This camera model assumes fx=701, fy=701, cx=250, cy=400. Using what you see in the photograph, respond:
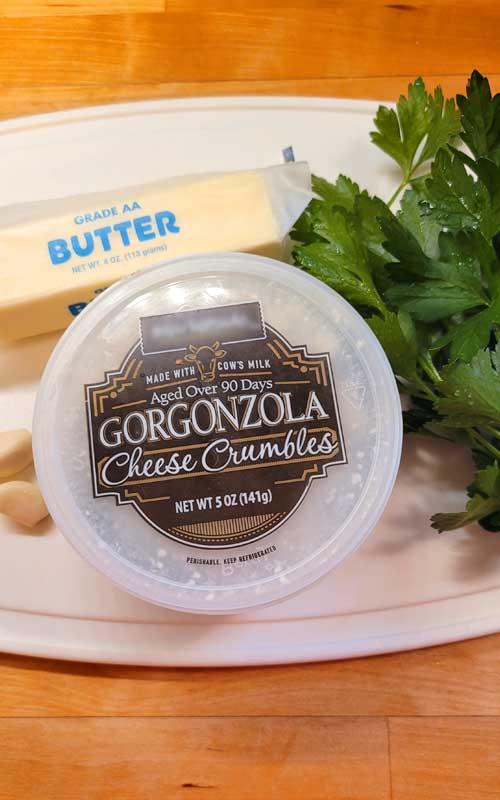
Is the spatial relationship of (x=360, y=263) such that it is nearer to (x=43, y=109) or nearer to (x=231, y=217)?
(x=231, y=217)

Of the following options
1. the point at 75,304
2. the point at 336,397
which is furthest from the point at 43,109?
the point at 336,397

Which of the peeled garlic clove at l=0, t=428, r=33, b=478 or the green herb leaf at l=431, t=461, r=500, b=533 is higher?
the peeled garlic clove at l=0, t=428, r=33, b=478

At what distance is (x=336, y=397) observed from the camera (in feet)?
2.03

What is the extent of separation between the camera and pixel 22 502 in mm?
677

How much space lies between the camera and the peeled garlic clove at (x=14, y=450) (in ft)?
2.27

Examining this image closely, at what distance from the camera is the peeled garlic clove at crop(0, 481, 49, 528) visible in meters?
0.67

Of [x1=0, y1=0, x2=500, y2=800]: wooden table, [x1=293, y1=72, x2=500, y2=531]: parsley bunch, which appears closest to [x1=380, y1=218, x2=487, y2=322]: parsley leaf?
[x1=293, y1=72, x2=500, y2=531]: parsley bunch

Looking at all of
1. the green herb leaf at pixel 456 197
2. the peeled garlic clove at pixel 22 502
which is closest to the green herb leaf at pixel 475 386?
the green herb leaf at pixel 456 197

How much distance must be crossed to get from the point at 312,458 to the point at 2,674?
0.38 m

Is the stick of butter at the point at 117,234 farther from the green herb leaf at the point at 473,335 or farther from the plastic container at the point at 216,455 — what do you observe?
the green herb leaf at the point at 473,335

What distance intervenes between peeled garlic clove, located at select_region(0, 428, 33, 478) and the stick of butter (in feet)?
0.34

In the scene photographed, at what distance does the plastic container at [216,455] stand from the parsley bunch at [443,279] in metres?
0.04

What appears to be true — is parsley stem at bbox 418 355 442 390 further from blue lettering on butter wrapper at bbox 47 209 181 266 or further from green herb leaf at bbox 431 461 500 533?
blue lettering on butter wrapper at bbox 47 209 181 266

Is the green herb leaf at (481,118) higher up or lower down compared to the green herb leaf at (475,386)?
higher up
